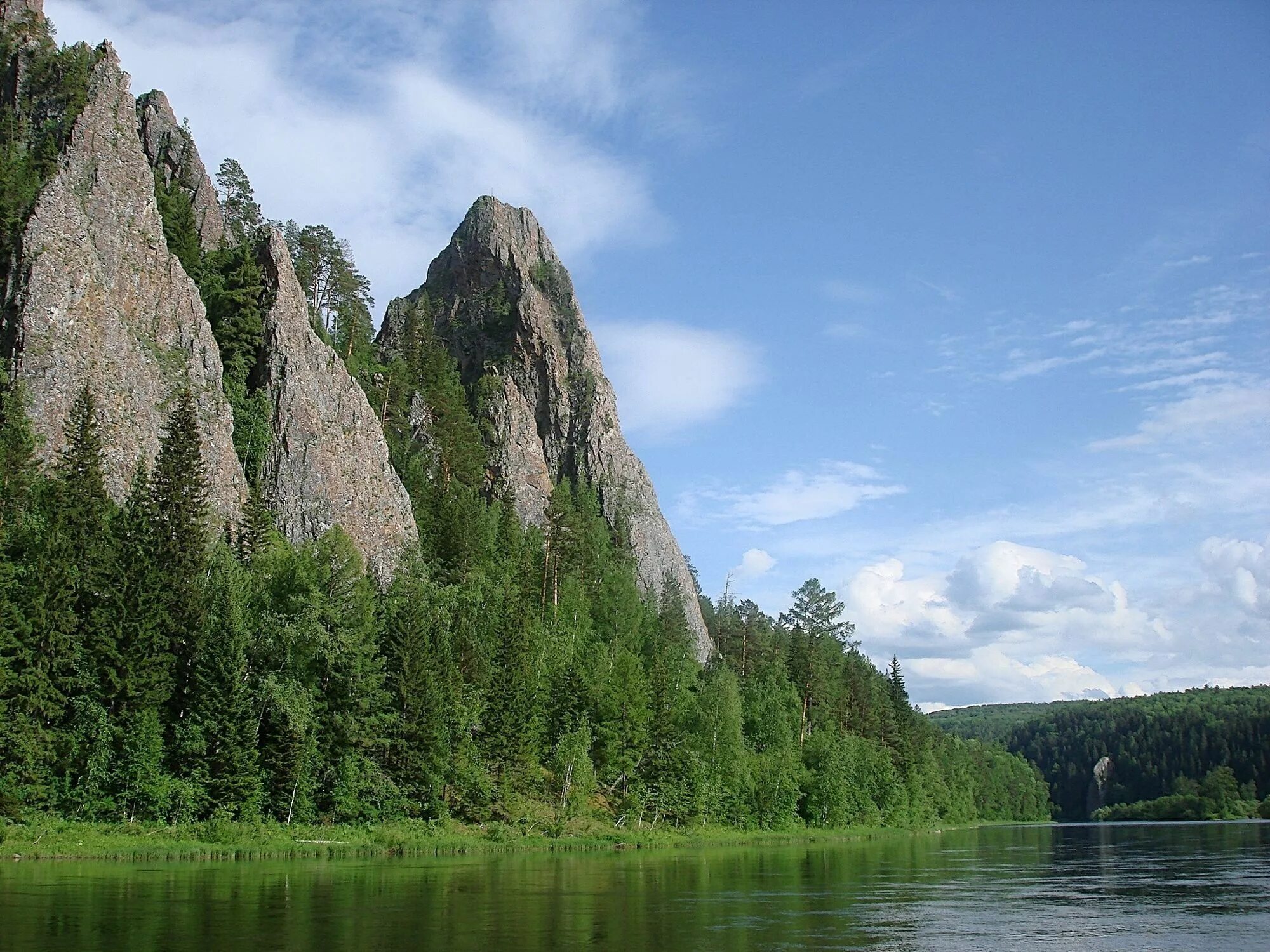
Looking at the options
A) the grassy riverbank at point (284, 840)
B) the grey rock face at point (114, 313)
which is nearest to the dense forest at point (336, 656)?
the grassy riverbank at point (284, 840)

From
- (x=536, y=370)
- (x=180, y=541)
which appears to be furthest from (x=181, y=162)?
(x=180, y=541)

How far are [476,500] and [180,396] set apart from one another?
38.0m

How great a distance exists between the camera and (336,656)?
216ft

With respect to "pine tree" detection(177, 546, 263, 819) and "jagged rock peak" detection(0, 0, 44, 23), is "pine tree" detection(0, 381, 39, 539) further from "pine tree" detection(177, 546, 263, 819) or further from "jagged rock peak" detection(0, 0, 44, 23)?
"jagged rock peak" detection(0, 0, 44, 23)

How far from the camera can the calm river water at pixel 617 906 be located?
84.5ft

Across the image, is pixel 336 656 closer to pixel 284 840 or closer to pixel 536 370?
pixel 284 840

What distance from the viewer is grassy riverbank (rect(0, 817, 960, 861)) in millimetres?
50469

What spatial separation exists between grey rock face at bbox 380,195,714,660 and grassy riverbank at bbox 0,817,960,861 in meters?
66.2

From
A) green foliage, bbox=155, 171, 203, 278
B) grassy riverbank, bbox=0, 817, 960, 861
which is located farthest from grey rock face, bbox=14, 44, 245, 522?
grassy riverbank, bbox=0, 817, 960, 861

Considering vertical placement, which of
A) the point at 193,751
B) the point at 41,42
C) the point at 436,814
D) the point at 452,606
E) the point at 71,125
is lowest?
the point at 436,814

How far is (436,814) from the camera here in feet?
223

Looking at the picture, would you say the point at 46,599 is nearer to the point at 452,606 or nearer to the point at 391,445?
the point at 452,606

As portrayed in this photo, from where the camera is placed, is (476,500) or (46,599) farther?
(476,500)

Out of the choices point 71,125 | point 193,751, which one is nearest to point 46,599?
point 193,751
